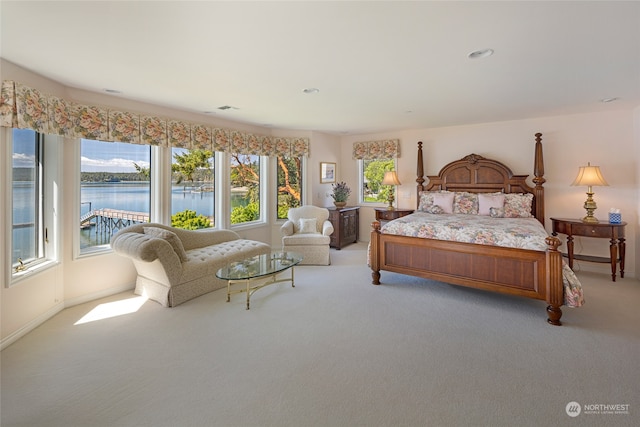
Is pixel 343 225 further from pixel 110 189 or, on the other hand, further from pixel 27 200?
pixel 27 200

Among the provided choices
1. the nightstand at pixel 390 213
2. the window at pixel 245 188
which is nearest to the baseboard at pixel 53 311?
the window at pixel 245 188

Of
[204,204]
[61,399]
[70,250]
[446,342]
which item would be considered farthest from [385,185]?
[61,399]

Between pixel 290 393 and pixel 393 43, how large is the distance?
8.56 feet

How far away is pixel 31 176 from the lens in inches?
120

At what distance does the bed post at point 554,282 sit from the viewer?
2.82 metres

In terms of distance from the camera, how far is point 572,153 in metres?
4.68

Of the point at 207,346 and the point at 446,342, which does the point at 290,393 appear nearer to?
the point at 207,346

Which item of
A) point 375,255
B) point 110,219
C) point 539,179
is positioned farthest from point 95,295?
point 539,179

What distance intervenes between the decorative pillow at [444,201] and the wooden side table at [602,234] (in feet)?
4.85

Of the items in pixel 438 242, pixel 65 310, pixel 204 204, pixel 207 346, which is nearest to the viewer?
pixel 207 346

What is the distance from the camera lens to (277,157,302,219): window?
620 centimetres

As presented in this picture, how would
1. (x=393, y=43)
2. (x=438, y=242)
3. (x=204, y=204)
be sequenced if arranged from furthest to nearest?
(x=204, y=204) → (x=438, y=242) → (x=393, y=43)

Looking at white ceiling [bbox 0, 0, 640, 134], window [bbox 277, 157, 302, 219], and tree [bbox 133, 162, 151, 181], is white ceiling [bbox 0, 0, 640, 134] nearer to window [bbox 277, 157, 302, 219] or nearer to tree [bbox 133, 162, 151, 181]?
tree [bbox 133, 162, 151, 181]

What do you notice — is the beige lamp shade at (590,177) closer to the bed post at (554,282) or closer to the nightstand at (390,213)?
the bed post at (554,282)
